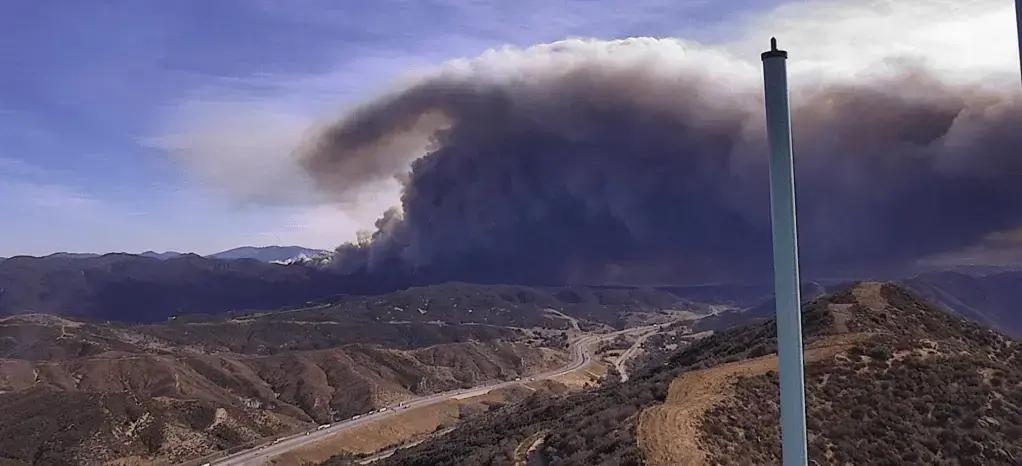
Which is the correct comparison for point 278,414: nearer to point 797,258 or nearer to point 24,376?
point 24,376

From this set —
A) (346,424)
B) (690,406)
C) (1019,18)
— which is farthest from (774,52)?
(346,424)

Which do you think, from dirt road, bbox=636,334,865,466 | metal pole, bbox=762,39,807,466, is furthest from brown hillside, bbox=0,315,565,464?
metal pole, bbox=762,39,807,466

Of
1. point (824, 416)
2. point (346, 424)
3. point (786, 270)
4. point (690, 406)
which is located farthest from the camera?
point (346, 424)

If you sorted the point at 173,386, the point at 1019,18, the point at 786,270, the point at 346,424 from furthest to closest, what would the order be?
the point at 173,386 < the point at 346,424 < the point at 786,270 < the point at 1019,18

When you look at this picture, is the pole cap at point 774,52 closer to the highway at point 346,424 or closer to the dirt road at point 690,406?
the dirt road at point 690,406

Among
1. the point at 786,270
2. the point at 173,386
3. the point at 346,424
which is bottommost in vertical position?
the point at 346,424

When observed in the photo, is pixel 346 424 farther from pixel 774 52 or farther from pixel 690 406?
pixel 774 52

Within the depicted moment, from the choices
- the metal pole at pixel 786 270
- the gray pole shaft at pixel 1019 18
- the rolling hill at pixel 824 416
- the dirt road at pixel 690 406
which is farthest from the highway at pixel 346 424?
the gray pole shaft at pixel 1019 18

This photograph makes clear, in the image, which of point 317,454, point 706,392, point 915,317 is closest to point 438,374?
point 317,454

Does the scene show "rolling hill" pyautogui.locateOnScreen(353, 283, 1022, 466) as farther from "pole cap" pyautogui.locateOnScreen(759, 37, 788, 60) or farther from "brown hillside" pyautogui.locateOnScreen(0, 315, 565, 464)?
"brown hillside" pyautogui.locateOnScreen(0, 315, 565, 464)
